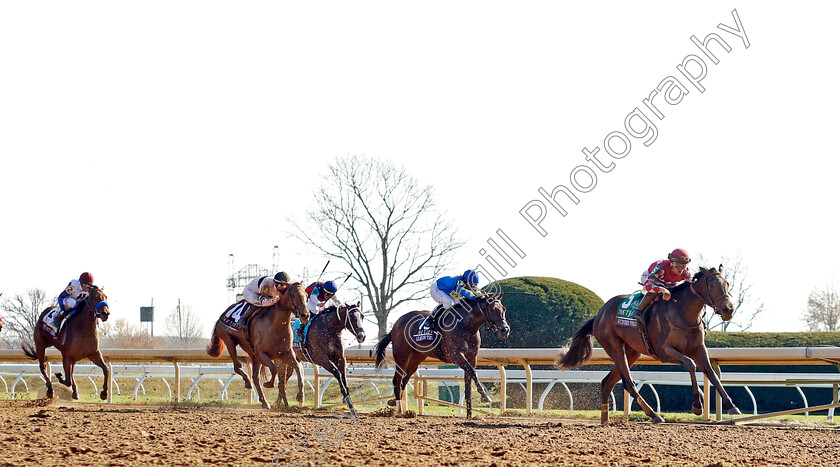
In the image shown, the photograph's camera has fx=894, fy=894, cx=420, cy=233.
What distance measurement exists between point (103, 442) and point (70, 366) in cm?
712

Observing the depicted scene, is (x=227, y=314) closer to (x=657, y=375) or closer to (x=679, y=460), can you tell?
(x=657, y=375)

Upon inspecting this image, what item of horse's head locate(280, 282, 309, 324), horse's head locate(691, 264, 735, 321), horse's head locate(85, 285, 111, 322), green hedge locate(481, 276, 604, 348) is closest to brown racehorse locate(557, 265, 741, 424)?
horse's head locate(691, 264, 735, 321)

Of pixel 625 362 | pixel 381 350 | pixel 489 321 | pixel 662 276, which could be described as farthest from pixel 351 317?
pixel 662 276

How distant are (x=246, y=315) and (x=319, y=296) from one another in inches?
40.9

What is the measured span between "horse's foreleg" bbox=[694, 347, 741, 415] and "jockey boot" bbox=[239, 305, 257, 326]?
5895 millimetres

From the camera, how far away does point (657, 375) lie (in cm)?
1329

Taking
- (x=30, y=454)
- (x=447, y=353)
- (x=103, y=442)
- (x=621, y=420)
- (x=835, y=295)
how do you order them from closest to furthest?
(x=30, y=454) → (x=103, y=442) → (x=621, y=420) → (x=447, y=353) → (x=835, y=295)

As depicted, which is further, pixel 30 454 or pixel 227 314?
pixel 227 314

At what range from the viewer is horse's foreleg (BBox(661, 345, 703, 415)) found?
375 inches

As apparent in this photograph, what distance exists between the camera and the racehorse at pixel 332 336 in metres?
11.7

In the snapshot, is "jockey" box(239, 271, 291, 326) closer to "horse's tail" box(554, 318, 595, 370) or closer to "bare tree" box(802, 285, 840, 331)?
"horse's tail" box(554, 318, 595, 370)

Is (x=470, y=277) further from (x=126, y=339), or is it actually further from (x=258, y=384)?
(x=126, y=339)

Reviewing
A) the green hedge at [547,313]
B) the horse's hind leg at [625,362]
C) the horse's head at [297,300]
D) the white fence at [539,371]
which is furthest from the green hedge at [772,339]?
the horse's head at [297,300]

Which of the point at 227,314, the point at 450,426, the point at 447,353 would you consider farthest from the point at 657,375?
the point at 227,314
